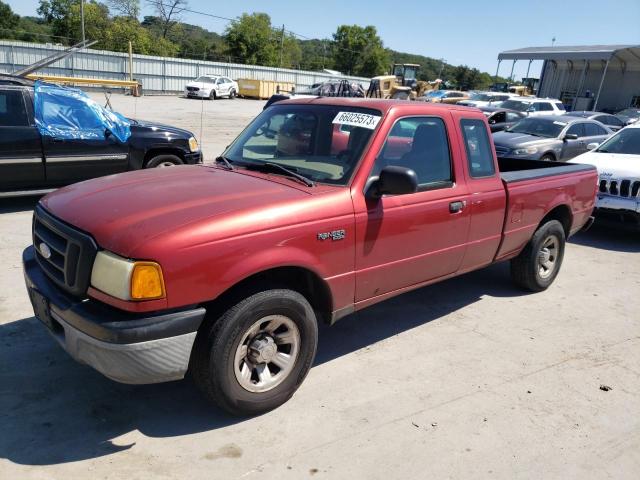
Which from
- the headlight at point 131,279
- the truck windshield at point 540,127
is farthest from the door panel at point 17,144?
the truck windshield at point 540,127

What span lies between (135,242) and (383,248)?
171cm

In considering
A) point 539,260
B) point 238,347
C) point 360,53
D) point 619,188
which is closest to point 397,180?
point 238,347

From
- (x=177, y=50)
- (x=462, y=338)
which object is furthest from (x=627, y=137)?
(x=177, y=50)

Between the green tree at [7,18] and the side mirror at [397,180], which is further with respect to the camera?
the green tree at [7,18]

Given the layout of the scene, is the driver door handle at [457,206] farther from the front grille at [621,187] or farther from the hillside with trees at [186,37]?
the hillside with trees at [186,37]

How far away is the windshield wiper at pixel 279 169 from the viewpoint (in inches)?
135

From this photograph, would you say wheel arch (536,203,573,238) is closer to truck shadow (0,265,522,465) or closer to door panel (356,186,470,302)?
door panel (356,186,470,302)

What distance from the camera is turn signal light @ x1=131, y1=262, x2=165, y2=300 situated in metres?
2.55

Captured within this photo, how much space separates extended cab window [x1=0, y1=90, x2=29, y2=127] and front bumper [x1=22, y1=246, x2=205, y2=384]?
507cm

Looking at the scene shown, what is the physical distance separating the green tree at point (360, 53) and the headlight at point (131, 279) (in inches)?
4044

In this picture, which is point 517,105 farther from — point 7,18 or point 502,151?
point 7,18

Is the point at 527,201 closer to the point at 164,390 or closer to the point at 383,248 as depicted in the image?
the point at 383,248

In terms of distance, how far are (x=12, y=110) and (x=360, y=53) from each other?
102 meters

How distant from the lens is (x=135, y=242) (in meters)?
2.60
